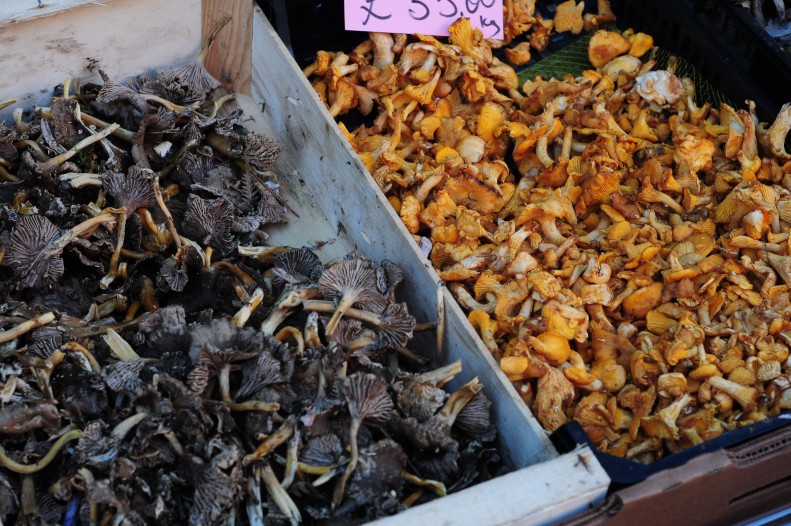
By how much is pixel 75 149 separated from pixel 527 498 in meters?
1.50

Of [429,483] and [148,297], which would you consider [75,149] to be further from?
[429,483]

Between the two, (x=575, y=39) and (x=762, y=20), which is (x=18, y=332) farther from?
(x=762, y=20)

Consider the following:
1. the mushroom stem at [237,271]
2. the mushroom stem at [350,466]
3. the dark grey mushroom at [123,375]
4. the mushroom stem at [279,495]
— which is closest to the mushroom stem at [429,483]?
the mushroom stem at [350,466]

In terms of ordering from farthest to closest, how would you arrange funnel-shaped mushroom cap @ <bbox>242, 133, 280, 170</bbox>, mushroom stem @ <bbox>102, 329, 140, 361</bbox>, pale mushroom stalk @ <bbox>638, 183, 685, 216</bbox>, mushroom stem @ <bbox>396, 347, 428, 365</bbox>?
funnel-shaped mushroom cap @ <bbox>242, 133, 280, 170</bbox> → pale mushroom stalk @ <bbox>638, 183, 685, 216</bbox> → mushroom stem @ <bbox>396, 347, 428, 365</bbox> → mushroom stem @ <bbox>102, 329, 140, 361</bbox>

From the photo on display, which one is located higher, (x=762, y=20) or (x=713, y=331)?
(x=762, y=20)

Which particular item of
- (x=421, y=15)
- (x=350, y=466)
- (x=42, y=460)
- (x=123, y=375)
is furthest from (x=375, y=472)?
(x=421, y=15)

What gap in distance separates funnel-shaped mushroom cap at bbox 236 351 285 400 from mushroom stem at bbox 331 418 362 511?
0.19m

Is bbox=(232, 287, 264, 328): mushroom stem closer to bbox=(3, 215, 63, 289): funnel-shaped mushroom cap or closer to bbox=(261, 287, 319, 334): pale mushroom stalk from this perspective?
bbox=(261, 287, 319, 334): pale mushroom stalk

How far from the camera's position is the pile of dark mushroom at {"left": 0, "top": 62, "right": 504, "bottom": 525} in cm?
147

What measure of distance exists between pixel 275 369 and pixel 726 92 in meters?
1.83

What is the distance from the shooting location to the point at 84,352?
1679 millimetres

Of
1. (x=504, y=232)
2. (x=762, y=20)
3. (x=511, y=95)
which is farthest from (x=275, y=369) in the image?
(x=762, y=20)

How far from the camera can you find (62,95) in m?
2.34

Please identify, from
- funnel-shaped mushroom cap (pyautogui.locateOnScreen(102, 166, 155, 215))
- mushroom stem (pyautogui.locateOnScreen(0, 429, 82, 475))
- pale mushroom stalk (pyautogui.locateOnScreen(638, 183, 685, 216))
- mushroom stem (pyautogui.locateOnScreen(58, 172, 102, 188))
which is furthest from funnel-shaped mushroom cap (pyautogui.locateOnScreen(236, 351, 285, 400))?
pale mushroom stalk (pyautogui.locateOnScreen(638, 183, 685, 216))
